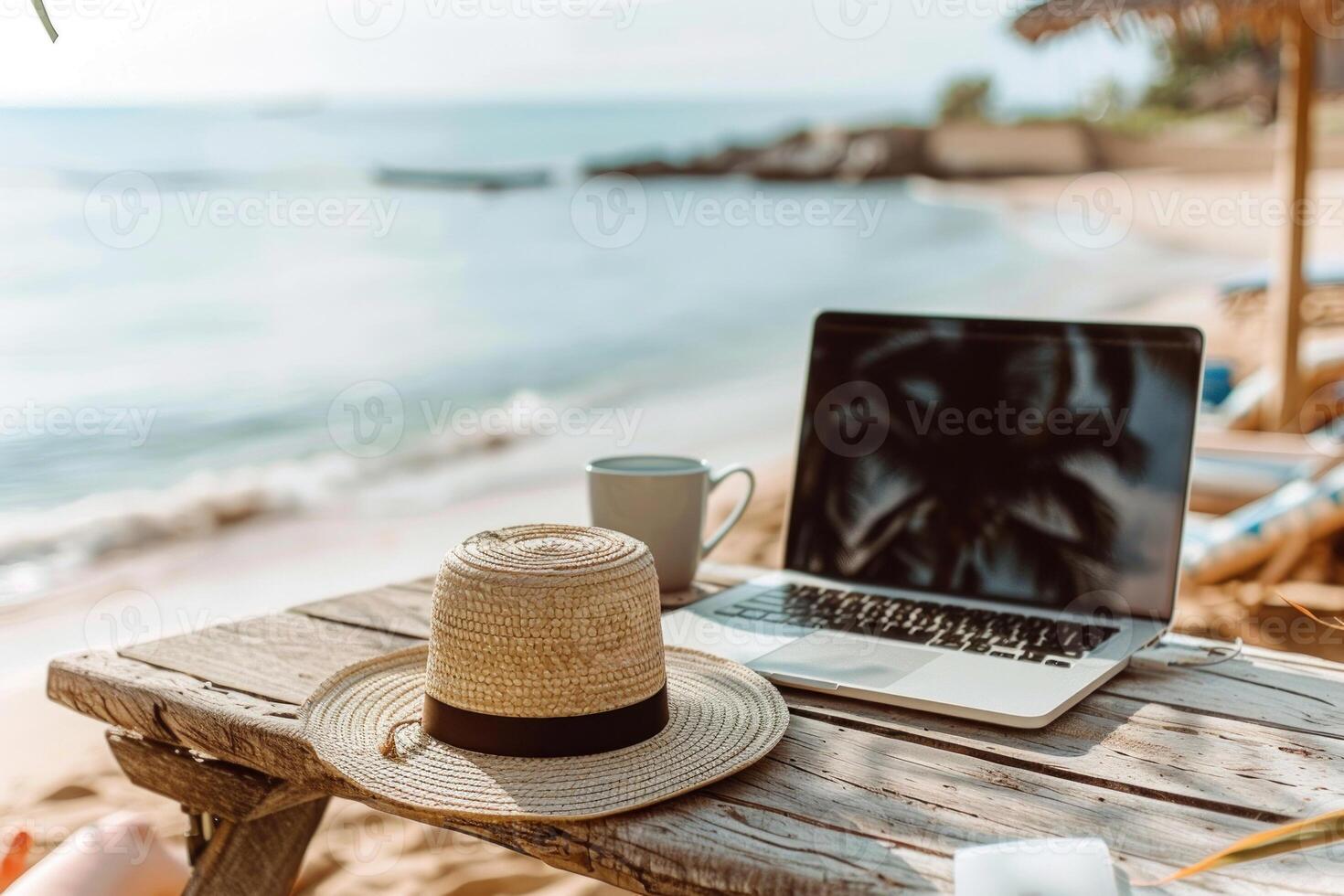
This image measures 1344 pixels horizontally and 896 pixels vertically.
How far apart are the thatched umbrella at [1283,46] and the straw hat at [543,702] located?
3.51 m

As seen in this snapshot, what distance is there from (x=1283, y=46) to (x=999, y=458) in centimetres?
407

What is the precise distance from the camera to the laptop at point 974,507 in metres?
1.03

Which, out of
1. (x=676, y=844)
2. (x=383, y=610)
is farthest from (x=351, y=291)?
(x=676, y=844)

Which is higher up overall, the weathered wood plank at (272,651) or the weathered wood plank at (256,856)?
the weathered wood plank at (272,651)

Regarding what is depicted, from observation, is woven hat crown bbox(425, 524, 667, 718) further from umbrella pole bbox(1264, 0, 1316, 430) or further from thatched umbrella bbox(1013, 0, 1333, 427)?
umbrella pole bbox(1264, 0, 1316, 430)

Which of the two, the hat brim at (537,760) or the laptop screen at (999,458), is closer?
the hat brim at (537,760)

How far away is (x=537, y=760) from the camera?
2.58ft

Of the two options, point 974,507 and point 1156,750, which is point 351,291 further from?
point 1156,750

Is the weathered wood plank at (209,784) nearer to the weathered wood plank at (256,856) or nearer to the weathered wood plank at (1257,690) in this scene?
the weathered wood plank at (256,856)

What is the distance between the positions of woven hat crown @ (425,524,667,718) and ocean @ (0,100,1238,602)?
159 inches

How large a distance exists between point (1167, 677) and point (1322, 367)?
4679 mm

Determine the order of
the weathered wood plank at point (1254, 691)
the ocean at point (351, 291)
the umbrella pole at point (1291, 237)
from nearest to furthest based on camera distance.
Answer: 1. the weathered wood plank at point (1254, 691)
2. the umbrella pole at point (1291, 237)
3. the ocean at point (351, 291)

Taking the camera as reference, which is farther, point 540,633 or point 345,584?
point 345,584

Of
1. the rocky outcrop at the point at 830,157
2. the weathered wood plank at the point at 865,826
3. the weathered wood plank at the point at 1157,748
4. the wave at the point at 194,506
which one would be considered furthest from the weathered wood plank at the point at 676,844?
the rocky outcrop at the point at 830,157
